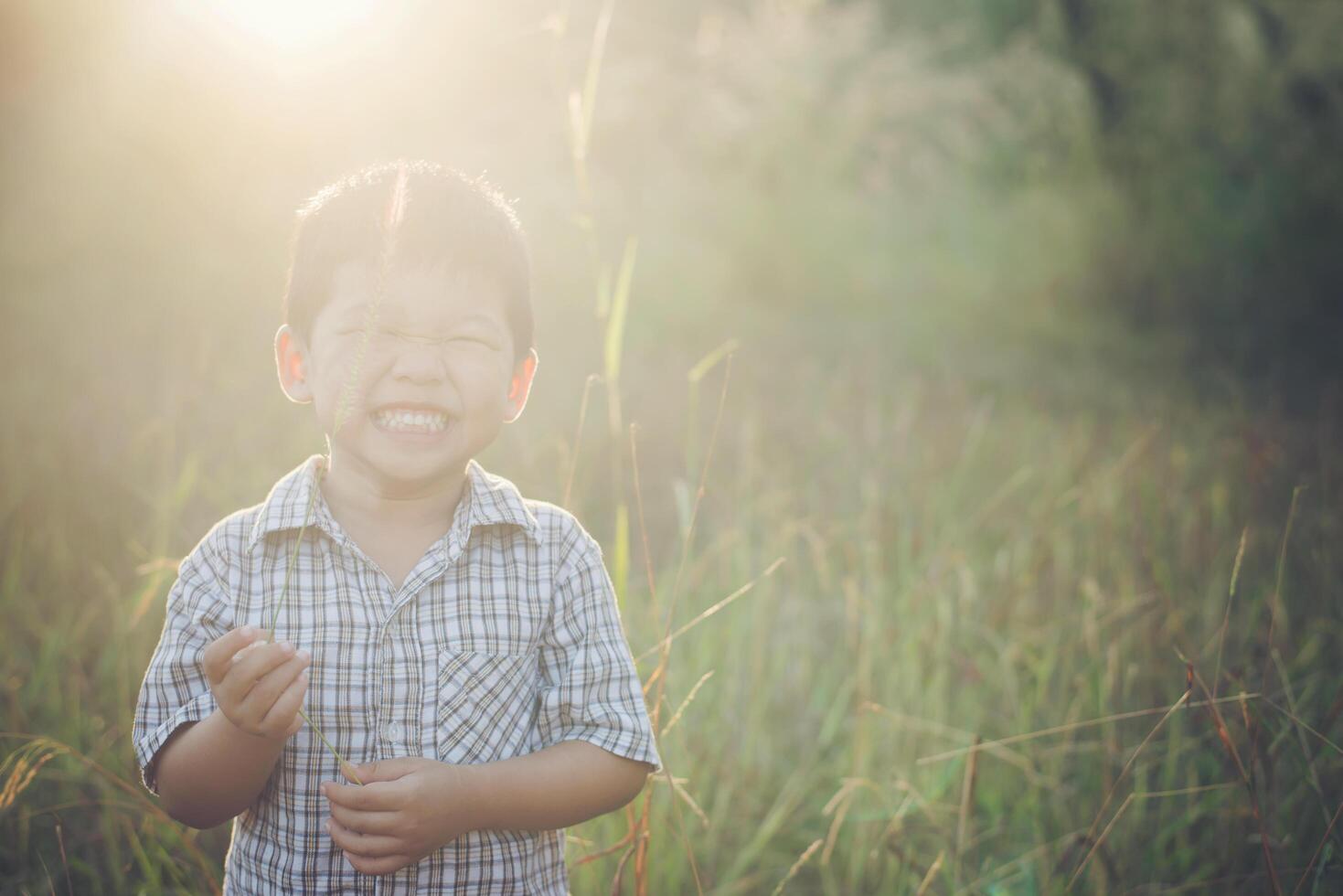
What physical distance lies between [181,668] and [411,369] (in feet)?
1.30

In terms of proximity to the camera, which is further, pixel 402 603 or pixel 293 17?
pixel 293 17

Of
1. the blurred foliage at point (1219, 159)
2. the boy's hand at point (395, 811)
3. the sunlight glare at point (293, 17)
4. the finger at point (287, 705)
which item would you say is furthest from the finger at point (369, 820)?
the blurred foliage at point (1219, 159)

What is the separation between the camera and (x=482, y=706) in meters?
1.11

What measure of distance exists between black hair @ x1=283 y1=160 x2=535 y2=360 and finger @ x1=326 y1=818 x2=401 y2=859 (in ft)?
1.75

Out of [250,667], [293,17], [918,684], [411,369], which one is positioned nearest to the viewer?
[250,667]

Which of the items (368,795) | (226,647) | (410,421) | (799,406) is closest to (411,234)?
(410,421)

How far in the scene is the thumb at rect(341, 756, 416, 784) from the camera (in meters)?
0.98

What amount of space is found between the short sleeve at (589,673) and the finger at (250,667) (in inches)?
13.2

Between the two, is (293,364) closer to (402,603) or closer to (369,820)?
(402,603)

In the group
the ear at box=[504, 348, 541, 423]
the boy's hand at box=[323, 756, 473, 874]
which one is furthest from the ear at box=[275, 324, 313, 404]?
the boy's hand at box=[323, 756, 473, 874]

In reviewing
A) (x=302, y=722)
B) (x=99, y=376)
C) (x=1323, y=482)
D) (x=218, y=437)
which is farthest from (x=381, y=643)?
(x=1323, y=482)

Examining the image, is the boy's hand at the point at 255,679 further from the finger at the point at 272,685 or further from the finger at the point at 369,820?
the finger at the point at 369,820

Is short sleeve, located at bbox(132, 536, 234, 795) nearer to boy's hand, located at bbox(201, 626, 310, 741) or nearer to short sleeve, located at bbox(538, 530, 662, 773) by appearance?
boy's hand, located at bbox(201, 626, 310, 741)

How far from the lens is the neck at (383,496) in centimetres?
112
